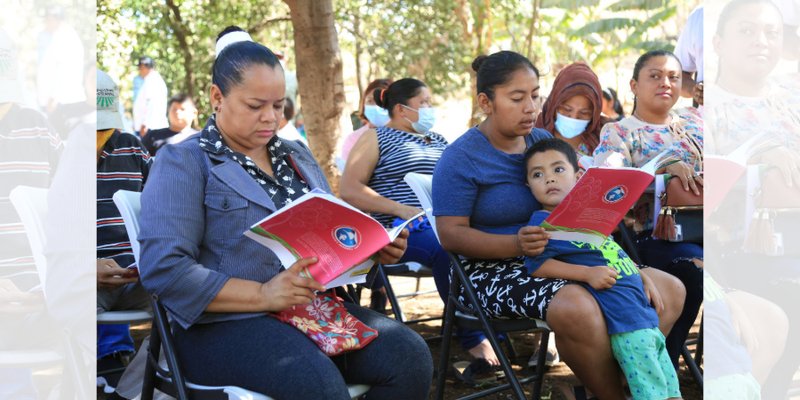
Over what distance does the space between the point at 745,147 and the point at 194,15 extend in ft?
39.9

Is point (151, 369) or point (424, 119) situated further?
point (424, 119)

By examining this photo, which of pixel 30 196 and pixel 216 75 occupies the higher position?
pixel 216 75

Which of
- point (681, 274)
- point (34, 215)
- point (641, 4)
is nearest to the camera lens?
point (34, 215)

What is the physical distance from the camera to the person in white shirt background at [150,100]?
1177 cm

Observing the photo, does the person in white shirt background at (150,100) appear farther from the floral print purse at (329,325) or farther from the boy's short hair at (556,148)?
the floral print purse at (329,325)

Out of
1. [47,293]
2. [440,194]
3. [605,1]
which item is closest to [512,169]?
[440,194]

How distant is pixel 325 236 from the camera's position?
103 inches

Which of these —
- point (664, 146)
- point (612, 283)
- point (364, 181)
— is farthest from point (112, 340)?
point (664, 146)

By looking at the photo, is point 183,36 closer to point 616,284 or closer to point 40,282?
point 616,284

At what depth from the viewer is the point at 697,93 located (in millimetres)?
4648

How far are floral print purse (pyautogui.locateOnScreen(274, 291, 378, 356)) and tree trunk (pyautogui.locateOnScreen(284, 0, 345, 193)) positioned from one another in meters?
5.09

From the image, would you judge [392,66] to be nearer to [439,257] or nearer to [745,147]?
[439,257]

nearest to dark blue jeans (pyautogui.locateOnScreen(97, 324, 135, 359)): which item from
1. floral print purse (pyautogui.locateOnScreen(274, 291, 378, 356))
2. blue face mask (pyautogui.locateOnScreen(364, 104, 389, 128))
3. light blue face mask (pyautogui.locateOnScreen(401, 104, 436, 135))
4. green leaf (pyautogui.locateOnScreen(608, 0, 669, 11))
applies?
floral print purse (pyautogui.locateOnScreen(274, 291, 378, 356))

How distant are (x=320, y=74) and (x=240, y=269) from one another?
5.64 m
